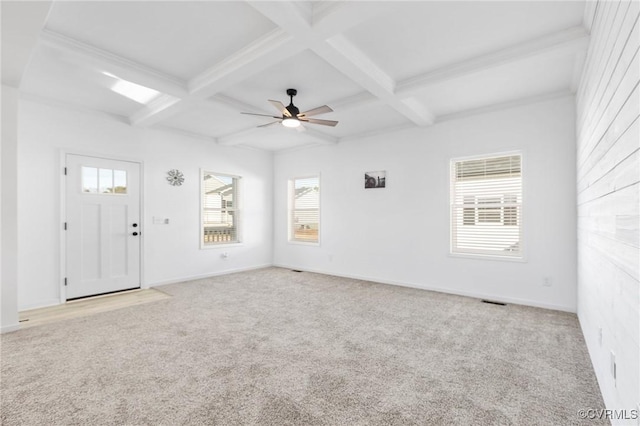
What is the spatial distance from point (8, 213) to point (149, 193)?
210 centimetres

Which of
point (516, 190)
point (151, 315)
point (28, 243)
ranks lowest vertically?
point (151, 315)

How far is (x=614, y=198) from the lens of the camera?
1.67 m

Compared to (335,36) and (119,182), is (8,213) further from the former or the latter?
(335,36)

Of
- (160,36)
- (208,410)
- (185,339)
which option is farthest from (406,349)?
(160,36)

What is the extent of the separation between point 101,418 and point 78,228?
3619mm

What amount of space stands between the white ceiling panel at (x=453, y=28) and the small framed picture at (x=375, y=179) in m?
2.50

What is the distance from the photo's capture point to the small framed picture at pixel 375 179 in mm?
5523

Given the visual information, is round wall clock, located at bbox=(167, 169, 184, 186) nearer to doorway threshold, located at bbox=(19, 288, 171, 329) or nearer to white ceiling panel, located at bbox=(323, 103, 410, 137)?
doorway threshold, located at bbox=(19, 288, 171, 329)

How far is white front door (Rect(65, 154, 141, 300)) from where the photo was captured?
4.41 m

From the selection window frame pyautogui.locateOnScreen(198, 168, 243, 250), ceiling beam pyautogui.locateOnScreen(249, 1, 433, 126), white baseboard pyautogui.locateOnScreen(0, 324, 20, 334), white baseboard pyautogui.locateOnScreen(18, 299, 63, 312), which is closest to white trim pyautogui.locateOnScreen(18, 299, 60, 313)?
white baseboard pyautogui.locateOnScreen(18, 299, 63, 312)

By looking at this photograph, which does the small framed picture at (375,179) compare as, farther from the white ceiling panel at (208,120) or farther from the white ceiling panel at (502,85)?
the white ceiling panel at (208,120)

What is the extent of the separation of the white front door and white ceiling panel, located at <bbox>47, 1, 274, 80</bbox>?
7.71 ft

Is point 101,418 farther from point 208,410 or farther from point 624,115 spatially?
point 624,115

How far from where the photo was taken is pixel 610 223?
70.1 inches
